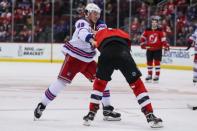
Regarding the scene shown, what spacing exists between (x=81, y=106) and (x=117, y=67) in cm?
204

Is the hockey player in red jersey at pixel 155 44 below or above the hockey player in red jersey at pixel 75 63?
below

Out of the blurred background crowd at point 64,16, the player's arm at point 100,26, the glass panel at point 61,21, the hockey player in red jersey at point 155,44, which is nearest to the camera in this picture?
the player's arm at point 100,26

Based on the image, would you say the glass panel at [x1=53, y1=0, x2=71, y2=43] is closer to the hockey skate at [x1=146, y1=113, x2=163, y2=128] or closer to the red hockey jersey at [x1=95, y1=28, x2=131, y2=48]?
the red hockey jersey at [x1=95, y1=28, x2=131, y2=48]

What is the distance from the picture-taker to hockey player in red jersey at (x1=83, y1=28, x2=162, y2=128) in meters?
5.94

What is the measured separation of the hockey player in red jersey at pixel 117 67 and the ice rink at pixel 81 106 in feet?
0.70

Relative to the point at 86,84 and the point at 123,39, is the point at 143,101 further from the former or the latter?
the point at 86,84

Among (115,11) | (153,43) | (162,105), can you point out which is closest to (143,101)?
(162,105)

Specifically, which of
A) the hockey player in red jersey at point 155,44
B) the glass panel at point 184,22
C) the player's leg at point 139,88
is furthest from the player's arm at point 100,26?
the glass panel at point 184,22

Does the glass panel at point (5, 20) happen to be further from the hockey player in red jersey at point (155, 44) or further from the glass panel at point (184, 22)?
the hockey player in red jersey at point (155, 44)

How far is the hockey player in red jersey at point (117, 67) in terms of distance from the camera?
5.94m

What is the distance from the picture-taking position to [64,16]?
2092 cm

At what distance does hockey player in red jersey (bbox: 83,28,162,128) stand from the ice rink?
21cm

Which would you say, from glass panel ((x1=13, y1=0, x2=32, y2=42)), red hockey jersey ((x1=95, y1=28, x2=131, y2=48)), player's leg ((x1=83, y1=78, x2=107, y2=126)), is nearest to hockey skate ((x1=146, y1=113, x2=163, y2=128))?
player's leg ((x1=83, y1=78, x2=107, y2=126))

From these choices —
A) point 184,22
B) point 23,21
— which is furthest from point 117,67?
point 23,21
